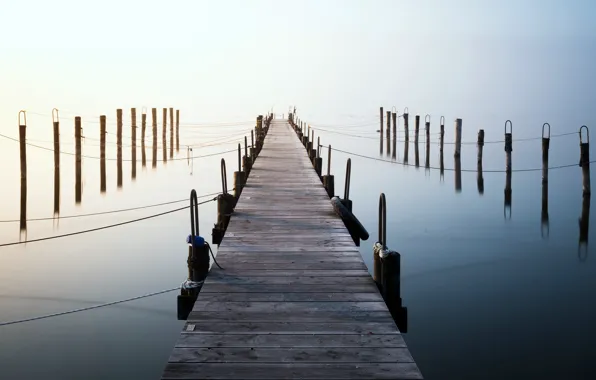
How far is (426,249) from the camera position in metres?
15.6

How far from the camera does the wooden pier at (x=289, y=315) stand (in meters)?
5.08

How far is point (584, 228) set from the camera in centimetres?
1911

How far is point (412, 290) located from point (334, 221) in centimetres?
253

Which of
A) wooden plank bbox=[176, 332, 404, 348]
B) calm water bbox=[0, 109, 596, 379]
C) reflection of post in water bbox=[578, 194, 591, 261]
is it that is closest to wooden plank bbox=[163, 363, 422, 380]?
wooden plank bbox=[176, 332, 404, 348]

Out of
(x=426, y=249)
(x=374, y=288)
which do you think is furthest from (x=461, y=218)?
(x=374, y=288)

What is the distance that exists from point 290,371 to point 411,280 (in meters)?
8.06

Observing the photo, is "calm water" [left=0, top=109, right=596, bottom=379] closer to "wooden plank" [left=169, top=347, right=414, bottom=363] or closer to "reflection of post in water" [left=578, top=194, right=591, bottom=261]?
"reflection of post in water" [left=578, top=194, right=591, bottom=261]

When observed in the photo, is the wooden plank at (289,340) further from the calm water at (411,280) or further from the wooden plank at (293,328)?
the calm water at (411,280)

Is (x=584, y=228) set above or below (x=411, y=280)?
above

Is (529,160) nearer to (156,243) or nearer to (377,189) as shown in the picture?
(377,189)

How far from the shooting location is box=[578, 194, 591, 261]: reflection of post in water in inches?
634

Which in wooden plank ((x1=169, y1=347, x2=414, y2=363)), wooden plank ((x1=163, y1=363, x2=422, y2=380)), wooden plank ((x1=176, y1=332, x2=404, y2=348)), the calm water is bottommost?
the calm water

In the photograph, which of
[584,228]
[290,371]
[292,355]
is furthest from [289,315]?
[584,228]

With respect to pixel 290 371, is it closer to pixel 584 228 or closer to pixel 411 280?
pixel 411 280
